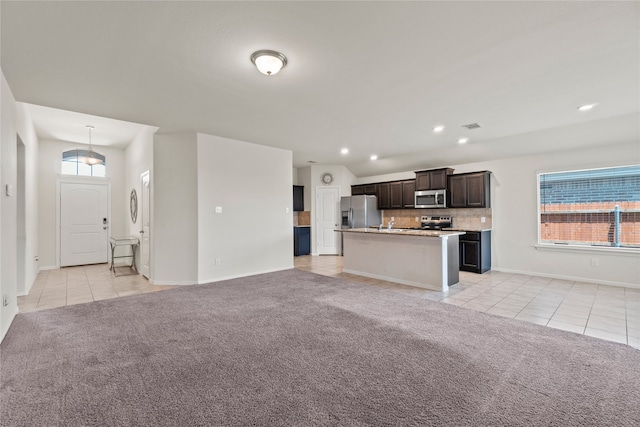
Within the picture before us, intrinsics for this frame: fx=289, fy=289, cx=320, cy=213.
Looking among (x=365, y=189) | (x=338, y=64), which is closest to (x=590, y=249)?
(x=365, y=189)

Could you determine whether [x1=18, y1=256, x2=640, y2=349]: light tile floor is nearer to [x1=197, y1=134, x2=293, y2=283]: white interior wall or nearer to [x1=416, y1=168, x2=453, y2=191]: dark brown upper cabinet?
[x1=197, y1=134, x2=293, y2=283]: white interior wall

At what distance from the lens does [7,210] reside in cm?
311

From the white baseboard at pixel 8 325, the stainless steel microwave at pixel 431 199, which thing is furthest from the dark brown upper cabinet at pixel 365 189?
the white baseboard at pixel 8 325

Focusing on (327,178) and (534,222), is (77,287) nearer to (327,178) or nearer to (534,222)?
(327,178)

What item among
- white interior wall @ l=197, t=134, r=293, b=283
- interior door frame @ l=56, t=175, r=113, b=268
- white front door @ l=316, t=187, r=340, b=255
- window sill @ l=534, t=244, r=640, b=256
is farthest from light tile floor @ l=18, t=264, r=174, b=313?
window sill @ l=534, t=244, r=640, b=256

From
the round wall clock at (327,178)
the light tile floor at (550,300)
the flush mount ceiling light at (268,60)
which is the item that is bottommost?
the light tile floor at (550,300)

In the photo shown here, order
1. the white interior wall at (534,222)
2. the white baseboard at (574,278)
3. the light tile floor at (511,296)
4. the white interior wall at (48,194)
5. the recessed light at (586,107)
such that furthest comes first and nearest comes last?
the white interior wall at (48,194)
the white interior wall at (534,222)
the white baseboard at (574,278)
the recessed light at (586,107)
the light tile floor at (511,296)

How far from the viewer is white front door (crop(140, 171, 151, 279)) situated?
5.52 meters

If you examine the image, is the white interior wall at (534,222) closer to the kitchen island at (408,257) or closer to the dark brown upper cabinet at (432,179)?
the dark brown upper cabinet at (432,179)

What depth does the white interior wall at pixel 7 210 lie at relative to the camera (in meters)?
2.89

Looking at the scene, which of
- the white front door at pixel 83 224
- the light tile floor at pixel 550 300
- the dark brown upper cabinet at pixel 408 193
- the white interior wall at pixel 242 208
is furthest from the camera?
the dark brown upper cabinet at pixel 408 193

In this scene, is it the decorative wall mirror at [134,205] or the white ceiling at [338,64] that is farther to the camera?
the decorative wall mirror at [134,205]

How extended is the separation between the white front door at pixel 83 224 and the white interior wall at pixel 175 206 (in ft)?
11.3

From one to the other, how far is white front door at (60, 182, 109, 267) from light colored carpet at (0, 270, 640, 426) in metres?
4.27
